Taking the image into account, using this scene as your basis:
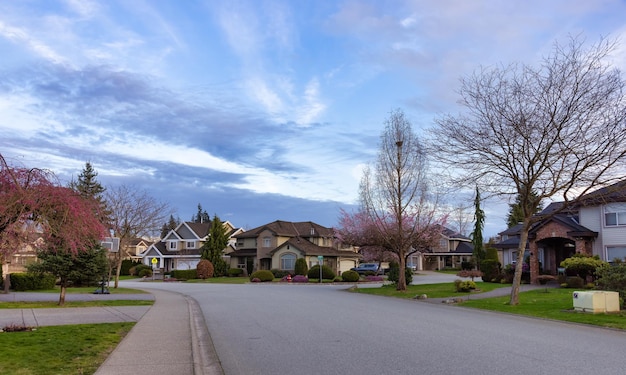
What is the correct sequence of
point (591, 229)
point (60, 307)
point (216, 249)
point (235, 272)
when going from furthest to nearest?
point (235, 272) < point (216, 249) < point (591, 229) < point (60, 307)

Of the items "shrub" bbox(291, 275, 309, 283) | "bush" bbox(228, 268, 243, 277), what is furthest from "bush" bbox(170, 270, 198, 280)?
"shrub" bbox(291, 275, 309, 283)

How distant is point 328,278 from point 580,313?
38.5 meters

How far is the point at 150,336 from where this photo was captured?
489 inches

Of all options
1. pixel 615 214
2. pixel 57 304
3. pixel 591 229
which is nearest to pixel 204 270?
pixel 57 304

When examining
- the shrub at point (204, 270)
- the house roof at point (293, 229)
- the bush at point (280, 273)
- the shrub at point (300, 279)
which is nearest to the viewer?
the shrub at point (300, 279)

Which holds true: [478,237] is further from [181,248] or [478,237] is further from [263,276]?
[181,248]

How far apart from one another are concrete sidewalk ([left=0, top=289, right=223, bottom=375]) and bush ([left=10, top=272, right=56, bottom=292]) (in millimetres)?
18681

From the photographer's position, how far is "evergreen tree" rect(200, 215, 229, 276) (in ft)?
211

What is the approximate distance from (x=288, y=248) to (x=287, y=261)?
1.55m

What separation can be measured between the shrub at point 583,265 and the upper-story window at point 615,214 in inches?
96.2

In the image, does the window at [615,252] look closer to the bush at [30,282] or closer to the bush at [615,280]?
the bush at [615,280]

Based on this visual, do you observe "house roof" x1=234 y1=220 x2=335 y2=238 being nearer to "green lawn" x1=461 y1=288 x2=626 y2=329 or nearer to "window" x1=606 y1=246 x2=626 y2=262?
"window" x1=606 y1=246 x2=626 y2=262

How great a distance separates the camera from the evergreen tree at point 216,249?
64250 millimetres

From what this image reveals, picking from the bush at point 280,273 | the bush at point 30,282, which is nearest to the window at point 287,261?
the bush at point 280,273
